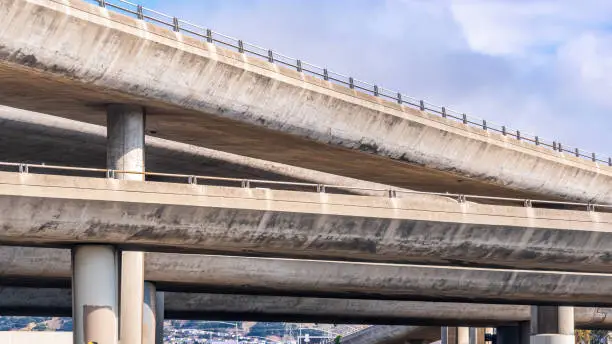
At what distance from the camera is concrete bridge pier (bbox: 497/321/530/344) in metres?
88.3

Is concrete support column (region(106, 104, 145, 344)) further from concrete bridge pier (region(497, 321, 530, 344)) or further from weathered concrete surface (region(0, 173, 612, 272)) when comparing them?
concrete bridge pier (region(497, 321, 530, 344))

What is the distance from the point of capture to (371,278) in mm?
58406

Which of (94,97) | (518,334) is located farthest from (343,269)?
(518,334)

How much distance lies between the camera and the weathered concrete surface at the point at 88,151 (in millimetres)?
66500

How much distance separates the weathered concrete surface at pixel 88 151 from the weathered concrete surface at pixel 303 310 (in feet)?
24.1

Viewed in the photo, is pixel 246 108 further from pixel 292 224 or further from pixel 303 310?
pixel 303 310

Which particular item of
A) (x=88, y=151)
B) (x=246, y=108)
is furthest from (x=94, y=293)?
(x=88, y=151)

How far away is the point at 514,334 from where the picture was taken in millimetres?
90125

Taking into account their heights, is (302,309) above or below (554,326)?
above

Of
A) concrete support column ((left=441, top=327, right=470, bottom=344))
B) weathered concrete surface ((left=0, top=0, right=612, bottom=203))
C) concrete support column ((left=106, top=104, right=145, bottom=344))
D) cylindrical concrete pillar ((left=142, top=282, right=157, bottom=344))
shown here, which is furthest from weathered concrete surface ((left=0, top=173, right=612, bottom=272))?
concrete support column ((left=441, top=327, right=470, bottom=344))

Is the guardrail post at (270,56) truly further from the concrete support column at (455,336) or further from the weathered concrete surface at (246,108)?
→ the concrete support column at (455,336)

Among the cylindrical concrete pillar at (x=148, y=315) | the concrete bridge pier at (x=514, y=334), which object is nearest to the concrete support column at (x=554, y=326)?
the concrete bridge pier at (x=514, y=334)

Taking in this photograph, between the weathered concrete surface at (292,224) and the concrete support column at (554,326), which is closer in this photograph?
the weathered concrete surface at (292,224)

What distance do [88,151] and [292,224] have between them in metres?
24.3
